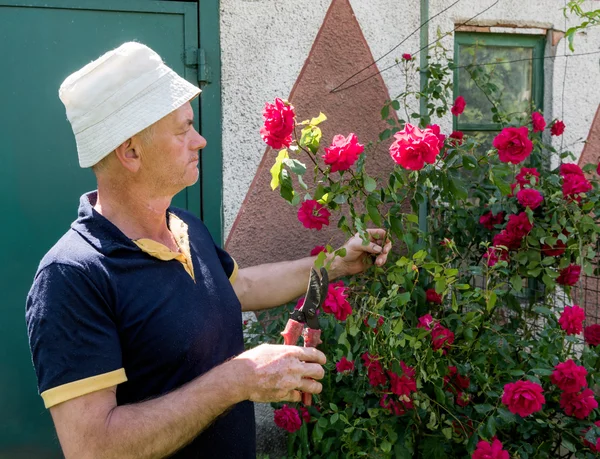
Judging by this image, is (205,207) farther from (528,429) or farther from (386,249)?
(528,429)

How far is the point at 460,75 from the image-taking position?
414 centimetres

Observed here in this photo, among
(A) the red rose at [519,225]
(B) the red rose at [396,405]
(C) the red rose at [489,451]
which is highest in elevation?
(A) the red rose at [519,225]

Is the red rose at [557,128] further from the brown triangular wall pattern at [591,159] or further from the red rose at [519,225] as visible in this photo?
the red rose at [519,225]

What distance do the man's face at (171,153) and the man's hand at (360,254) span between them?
0.68 meters

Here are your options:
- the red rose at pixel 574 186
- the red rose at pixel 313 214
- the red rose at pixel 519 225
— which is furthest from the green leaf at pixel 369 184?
the red rose at pixel 574 186

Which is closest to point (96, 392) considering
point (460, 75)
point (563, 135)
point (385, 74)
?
point (385, 74)

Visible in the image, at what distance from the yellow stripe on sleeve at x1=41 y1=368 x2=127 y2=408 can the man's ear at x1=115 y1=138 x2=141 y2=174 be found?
620mm

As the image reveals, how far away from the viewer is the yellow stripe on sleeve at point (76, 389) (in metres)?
1.74

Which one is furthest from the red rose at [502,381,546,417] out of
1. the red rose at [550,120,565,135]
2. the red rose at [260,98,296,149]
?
the red rose at [550,120,565,135]

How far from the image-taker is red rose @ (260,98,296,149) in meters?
2.29

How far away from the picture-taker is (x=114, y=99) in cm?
203

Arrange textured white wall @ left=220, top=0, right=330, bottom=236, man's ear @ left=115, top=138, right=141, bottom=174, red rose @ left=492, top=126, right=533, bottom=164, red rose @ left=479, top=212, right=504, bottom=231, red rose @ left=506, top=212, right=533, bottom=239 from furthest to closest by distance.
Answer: textured white wall @ left=220, top=0, right=330, bottom=236 → red rose @ left=479, top=212, right=504, bottom=231 → red rose @ left=506, top=212, right=533, bottom=239 → red rose @ left=492, top=126, right=533, bottom=164 → man's ear @ left=115, top=138, right=141, bottom=174

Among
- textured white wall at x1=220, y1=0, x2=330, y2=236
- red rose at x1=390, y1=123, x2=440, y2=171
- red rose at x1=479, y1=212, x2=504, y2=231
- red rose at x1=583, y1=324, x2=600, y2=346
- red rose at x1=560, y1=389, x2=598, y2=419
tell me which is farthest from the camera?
textured white wall at x1=220, y1=0, x2=330, y2=236

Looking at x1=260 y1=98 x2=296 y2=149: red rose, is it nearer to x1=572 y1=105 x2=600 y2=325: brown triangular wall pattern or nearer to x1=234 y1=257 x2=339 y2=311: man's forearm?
x1=234 y1=257 x2=339 y2=311: man's forearm
